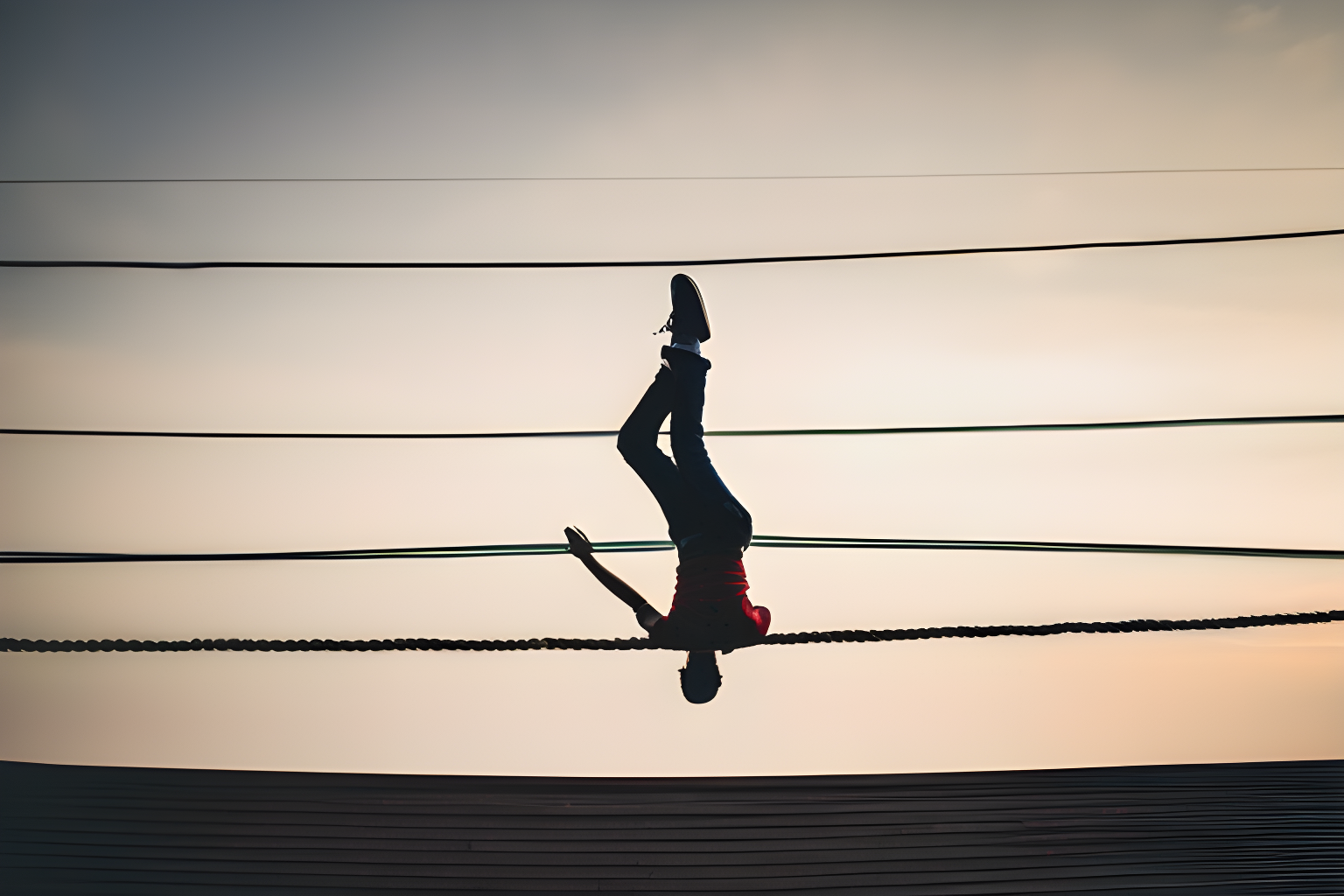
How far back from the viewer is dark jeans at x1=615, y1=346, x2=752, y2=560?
3.34m

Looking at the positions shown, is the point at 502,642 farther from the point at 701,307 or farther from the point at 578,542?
the point at 701,307

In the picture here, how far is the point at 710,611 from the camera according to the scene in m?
3.35

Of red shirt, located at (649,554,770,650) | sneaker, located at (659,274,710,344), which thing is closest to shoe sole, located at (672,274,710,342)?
sneaker, located at (659,274,710,344)

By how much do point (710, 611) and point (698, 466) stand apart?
25.0 inches

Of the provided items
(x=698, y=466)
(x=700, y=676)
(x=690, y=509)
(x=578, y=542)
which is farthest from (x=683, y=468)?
(x=700, y=676)

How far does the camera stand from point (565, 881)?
3.09 metres

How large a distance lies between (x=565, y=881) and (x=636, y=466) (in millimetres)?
1716

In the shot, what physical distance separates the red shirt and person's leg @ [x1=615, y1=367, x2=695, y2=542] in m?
0.19

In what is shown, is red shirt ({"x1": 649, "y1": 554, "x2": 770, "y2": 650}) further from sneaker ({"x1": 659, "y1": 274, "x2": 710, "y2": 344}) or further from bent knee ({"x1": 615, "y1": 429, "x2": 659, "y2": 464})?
sneaker ({"x1": 659, "y1": 274, "x2": 710, "y2": 344})

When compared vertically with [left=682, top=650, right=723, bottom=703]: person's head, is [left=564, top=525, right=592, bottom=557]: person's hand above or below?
above

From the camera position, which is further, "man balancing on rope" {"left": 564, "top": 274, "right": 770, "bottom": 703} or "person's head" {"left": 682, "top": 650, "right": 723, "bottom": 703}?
"person's head" {"left": 682, "top": 650, "right": 723, "bottom": 703}

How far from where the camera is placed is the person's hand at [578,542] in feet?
11.4

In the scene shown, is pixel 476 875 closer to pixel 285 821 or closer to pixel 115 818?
pixel 285 821

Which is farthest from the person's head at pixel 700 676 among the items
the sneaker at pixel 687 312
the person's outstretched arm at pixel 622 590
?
the sneaker at pixel 687 312
